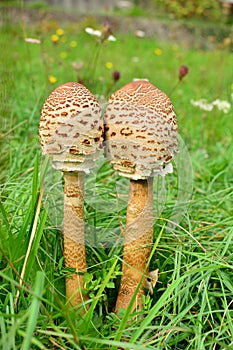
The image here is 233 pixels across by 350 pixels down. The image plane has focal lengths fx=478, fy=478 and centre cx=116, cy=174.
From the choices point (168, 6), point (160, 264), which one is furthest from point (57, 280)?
point (168, 6)

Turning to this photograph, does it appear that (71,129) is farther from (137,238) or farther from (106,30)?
(106,30)

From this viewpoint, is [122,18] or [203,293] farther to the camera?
[122,18]

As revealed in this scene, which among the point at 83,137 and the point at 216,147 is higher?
the point at 83,137

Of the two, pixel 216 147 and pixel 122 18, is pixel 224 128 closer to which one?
pixel 216 147

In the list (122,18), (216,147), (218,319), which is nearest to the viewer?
(218,319)

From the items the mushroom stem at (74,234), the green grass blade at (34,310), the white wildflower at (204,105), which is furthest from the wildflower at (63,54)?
the green grass blade at (34,310)

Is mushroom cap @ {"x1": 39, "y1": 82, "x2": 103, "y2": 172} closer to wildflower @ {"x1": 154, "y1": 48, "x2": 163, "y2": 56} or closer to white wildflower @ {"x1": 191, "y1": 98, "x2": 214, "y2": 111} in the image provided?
white wildflower @ {"x1": 191, "y1": 98, "x2": 214, "y2": 111}

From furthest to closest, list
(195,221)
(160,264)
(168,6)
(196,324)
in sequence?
1. (168,6)
2. (195,221)
3. (160,264)
4. (196,324)
